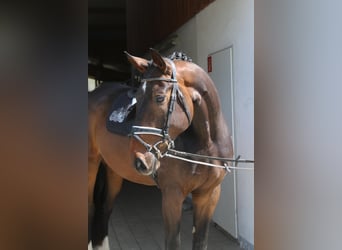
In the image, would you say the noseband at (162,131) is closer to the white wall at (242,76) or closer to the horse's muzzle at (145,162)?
the horse's muzzle at (145,162)

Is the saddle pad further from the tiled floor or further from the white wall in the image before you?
the tiled floor

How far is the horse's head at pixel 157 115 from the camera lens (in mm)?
1902

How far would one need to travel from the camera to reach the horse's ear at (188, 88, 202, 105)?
2.10 metres

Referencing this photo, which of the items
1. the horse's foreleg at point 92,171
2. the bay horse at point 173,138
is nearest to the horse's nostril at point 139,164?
the bay horse at point 173,138

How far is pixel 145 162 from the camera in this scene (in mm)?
1885

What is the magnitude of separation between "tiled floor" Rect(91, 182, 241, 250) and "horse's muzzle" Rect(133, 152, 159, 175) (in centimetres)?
186

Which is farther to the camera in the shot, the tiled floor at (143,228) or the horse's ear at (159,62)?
the tiled floor at (143,228)

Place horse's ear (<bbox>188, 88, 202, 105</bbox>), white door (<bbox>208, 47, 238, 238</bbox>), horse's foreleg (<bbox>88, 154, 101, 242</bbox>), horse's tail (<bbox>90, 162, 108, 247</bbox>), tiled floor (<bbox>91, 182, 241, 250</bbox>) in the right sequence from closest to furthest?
1. horse's ear (<bbox>188, 88, 202, 105</bbox>)
2. horse's foreleg (<bbox>88, 154, 101, 242</bbox>)
3. horse's tail (<bbox>90, 162, 108, 247</bbox>)
4. white door (<bbox>208, 47, 238, 238</bbox>)
5. tiled floor (<bbox>91, 182, 241, 250</bbox>)

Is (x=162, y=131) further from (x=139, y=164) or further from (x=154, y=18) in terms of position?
(x=154, y=18)

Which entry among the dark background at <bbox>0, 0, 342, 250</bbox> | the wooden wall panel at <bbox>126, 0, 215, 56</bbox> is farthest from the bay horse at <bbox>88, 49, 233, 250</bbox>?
the wooden wall panel at <bbox>126, 0, 215, 56</bbox>

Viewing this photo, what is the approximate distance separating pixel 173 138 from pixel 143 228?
2.46m

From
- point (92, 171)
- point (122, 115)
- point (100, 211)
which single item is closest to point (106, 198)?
point (100, 211)

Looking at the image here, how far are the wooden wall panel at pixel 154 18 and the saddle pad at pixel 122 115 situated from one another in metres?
1.73
